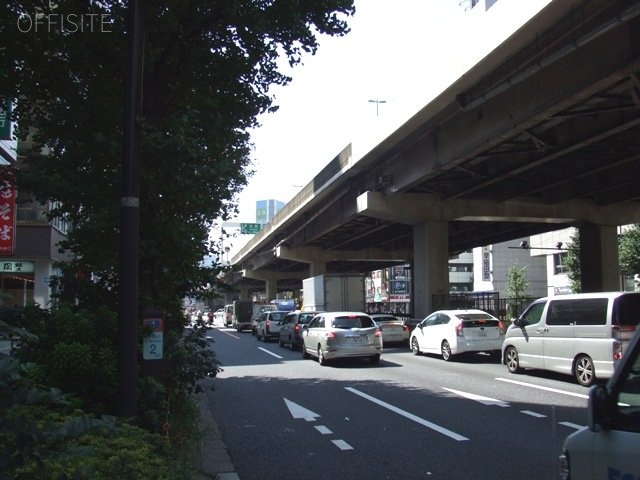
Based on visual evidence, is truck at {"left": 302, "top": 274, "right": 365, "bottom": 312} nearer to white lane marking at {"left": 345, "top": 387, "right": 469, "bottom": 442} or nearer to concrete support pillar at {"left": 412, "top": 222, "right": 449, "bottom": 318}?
concrete support pillar at {"left": 412, "top": 222, "right": 449, "bottom": 318}

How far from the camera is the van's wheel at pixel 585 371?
12.6 metres

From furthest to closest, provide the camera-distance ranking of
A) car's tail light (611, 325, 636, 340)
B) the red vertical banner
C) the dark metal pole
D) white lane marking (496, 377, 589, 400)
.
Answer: the red vertical banner < car's tail light (611, 325, 636, 340) < white lane marking (496, 377, 589, 400) < the dark metal pole

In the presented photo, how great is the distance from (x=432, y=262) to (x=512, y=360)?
519 inches

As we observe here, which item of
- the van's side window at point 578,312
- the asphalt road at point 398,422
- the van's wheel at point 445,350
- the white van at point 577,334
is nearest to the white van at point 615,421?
the asphalt road at point 398,422

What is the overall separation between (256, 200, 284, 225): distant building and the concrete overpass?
180 feet

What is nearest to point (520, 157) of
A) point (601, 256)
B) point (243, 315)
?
point (601, 256)

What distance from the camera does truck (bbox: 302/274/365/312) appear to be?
31688 mm

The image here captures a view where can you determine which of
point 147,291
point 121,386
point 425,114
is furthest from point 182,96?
point 425,114

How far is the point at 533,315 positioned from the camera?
48.1ft

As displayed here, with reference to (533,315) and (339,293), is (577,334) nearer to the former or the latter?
(533,315)

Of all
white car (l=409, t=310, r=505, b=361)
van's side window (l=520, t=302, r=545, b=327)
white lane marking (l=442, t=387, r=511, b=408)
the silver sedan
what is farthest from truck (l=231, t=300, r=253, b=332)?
white lane marking (l=442, t=387, r=511, b=408)

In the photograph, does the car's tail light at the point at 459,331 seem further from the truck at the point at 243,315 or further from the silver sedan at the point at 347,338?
the truck at the point at 243,315

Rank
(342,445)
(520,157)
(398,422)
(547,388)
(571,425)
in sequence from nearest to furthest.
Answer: (342,445)
(571,425)
(398,422)
(547,388)
(520,157)

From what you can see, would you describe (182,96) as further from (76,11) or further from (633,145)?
(633,145)
